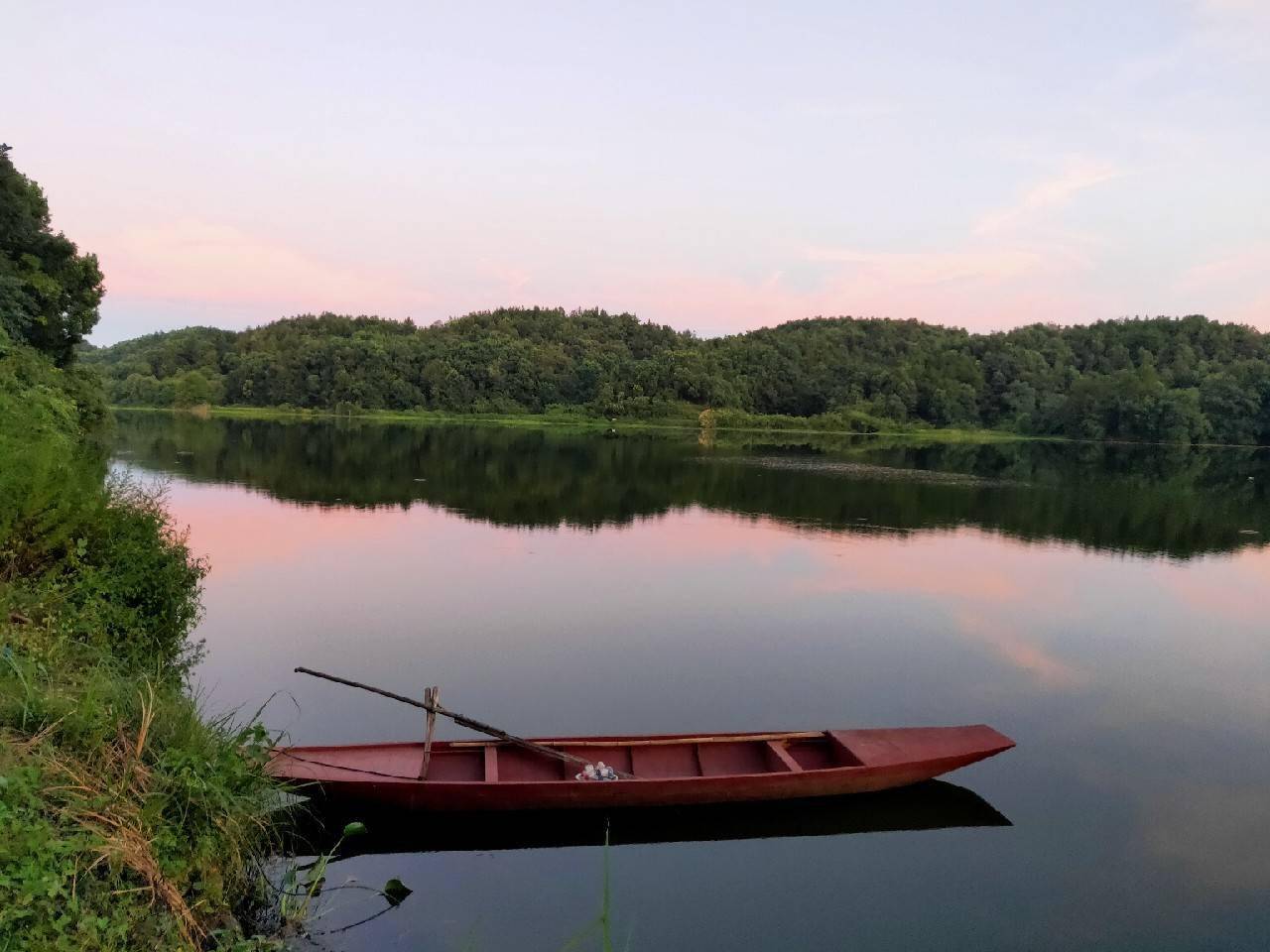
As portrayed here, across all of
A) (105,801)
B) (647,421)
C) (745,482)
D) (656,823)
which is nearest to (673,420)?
(647,421)

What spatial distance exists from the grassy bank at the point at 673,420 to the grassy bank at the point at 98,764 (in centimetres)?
7620

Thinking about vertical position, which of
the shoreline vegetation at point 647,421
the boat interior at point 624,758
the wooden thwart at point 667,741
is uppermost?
the shoreline vegetation at point 647,421

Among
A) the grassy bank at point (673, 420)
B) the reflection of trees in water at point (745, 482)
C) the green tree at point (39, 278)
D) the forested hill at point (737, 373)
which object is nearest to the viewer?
the green tree at point (39, 278)

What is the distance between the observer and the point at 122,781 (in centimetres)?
550

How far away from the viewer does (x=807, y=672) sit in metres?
13.1

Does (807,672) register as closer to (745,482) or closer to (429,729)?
(429,729)

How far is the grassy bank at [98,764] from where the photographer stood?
4.52 meters

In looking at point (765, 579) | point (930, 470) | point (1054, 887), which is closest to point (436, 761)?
point (1054, 887)

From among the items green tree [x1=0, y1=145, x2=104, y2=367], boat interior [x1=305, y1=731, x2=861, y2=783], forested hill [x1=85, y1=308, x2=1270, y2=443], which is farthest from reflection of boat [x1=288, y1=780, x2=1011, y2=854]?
forested hill [x1=85, y1=308, x2=1270, y2=443]

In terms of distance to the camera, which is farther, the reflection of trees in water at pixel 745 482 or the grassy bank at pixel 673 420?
the grassy bank at pixel 673 420

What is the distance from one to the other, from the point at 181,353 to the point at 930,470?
91.0 m

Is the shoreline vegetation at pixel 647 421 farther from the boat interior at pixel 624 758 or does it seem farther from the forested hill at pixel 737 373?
the boat interior at pixel 624 758

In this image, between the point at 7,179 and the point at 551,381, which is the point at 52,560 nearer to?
the point at 7,179

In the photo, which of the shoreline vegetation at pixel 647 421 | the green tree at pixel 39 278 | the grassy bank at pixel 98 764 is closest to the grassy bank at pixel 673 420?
the shoreline vegetation at pixel 647 421
